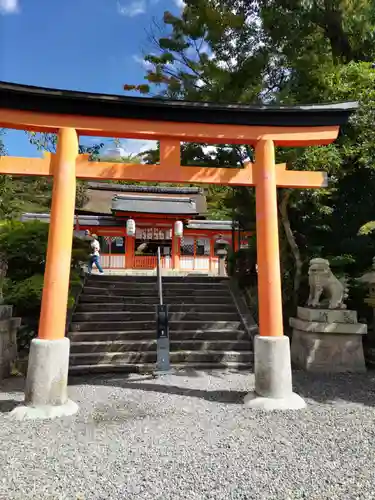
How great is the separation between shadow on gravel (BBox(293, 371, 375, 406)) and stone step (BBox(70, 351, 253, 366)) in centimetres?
117

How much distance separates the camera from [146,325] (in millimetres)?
7867

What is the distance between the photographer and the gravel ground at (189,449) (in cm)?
275

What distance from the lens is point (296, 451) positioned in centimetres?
338

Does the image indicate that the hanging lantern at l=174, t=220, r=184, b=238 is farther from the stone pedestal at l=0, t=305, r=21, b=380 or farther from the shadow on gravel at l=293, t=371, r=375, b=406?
the shadow on gravel at l=293, t=371, r=375, b=406

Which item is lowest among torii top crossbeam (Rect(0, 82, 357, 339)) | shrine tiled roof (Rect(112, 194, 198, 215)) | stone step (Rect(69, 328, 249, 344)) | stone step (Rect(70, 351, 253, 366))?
stone step (Rect(70, 351, 253, 366))

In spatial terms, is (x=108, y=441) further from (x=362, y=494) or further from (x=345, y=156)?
(x=345, y=156)

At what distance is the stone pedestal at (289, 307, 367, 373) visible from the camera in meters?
6.53

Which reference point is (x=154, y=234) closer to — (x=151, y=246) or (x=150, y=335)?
(x=151, y=246)

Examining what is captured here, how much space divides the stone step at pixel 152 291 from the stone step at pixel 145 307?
664 millimetres

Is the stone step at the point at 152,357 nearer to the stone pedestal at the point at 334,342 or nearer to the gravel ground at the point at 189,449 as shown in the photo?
the stone pedestal at the point at 334,342

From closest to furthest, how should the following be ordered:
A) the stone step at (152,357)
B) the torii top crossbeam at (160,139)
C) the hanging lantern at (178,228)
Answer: the torii top crossbeam at (160,139) → the stone step at (152,357) → the hanging lantern at (178,228)

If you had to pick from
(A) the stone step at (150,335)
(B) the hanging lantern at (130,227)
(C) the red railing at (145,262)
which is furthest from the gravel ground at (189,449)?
(C) the red railing at (145,262)

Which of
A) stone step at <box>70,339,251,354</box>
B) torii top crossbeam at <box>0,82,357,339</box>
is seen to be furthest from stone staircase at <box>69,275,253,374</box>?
torii top crossbeam at <box>0,82,357,339</box>

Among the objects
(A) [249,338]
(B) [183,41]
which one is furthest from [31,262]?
(B) [183,41]
